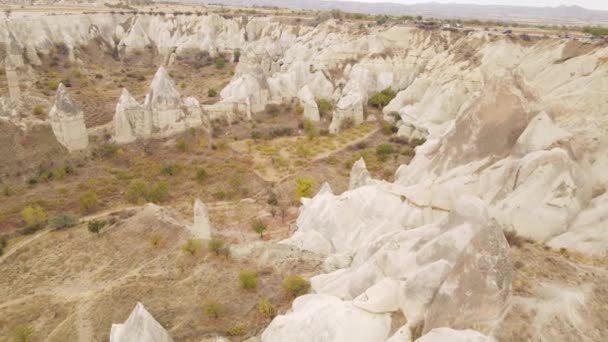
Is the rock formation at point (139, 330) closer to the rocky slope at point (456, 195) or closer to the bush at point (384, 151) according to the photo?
the rocky slope at point (456, 195)

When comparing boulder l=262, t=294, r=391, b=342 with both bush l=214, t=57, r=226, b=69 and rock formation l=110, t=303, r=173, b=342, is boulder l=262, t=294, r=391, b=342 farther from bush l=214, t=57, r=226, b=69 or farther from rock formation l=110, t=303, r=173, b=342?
bush l=214, t=57, r=226, b=69

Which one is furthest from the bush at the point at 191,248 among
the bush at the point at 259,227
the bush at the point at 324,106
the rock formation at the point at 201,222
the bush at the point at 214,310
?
the bush at the point at 324,106

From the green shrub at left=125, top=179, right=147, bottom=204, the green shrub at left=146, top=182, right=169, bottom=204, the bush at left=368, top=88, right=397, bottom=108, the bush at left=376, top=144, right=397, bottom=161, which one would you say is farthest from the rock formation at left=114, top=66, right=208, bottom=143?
the bush at left=368, top=88, right=397, bottom=108

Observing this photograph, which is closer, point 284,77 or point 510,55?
point 510,55

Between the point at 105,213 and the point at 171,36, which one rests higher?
the point at 171,36

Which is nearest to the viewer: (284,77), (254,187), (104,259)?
(104,259)

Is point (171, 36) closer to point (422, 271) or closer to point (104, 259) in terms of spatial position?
point (104, 259)

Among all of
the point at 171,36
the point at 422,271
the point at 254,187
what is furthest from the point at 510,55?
the point at 171,36
